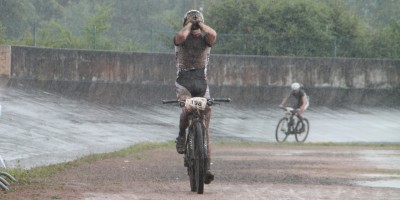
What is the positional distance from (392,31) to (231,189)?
34845 millimetres

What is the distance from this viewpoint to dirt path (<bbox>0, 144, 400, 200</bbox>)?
1217 cm

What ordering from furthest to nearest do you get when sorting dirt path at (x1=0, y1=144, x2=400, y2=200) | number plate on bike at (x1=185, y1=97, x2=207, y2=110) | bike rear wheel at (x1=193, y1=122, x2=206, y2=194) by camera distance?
number plate on bike at (x1=185, y1=97, x2=207, y2=110)
bike rear wheel at (x1=193, y1=122, x2=206, y2=194)
dirt path at (x1=0, y1=144, x2=400, y2=200)

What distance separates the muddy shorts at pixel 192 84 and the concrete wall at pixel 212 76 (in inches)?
841

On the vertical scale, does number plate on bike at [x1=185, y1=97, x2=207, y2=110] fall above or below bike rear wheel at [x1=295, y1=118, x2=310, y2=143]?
above

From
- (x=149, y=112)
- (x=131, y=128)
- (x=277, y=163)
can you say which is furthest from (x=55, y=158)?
(x=149, y=112)

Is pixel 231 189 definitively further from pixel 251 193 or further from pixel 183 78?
pixel 183 78

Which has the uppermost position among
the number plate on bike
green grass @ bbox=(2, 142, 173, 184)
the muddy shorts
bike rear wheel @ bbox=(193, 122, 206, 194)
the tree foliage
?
the tree foliage

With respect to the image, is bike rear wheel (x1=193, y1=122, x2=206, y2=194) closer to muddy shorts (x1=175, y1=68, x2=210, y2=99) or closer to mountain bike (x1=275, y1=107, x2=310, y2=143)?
muddy shorts (x1=175, y1=68, x2=210, y2=99)

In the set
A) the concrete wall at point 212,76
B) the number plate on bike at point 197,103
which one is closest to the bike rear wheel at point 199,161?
the number plate on bike at point 197,103

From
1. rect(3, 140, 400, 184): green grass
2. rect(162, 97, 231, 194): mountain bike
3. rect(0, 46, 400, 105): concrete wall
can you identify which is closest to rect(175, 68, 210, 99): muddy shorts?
rect(162, 97, 231, 194): mountain bike

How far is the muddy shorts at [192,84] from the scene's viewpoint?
13031 millimetres

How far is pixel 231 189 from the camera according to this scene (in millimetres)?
13023

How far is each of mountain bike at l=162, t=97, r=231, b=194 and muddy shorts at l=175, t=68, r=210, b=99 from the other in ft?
0.71

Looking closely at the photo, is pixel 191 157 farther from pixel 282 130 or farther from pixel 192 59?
pixel 282 130
